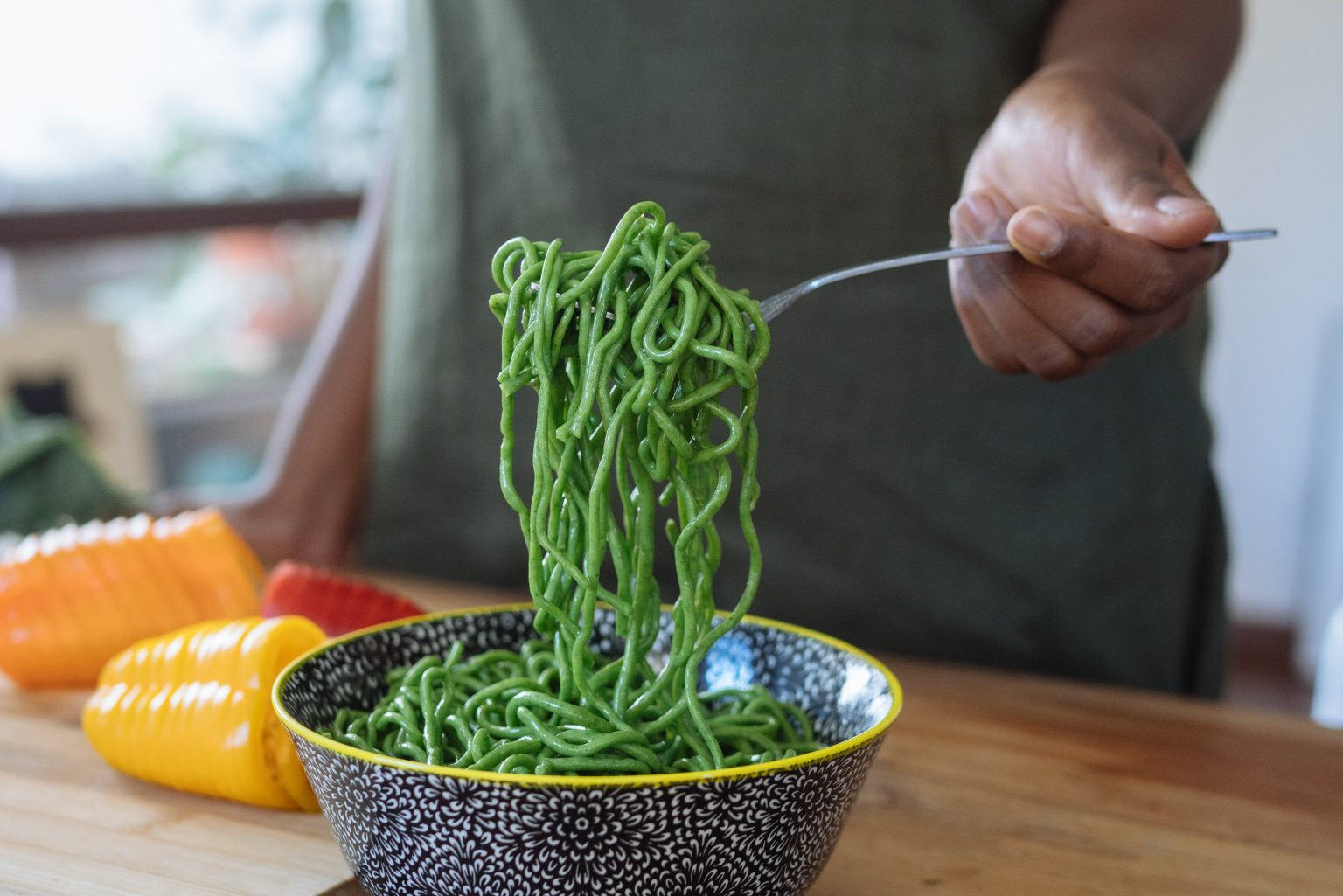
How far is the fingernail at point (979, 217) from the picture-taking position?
839 mm

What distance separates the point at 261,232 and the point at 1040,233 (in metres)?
2.54

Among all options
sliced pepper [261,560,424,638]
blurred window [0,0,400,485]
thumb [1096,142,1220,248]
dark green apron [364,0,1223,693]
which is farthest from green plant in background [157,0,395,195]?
thumb [1096,142,1220,248]

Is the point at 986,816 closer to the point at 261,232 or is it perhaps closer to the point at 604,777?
the point at 604,777

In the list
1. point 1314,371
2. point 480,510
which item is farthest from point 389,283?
point 1314,371

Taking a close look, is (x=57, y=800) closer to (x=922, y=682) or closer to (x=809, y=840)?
(x=809, y=840)

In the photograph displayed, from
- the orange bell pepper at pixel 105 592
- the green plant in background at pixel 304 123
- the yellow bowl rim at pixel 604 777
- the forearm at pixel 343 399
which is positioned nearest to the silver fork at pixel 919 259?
the yellow bowl rim at pixel 604 777

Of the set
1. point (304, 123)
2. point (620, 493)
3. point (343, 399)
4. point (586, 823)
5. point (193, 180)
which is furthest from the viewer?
point (304, 123)

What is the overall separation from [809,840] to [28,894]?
1.44 ft

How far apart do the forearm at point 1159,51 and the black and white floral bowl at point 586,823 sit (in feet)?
2.04

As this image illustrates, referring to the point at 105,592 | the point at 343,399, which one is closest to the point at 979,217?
the point at 105,592

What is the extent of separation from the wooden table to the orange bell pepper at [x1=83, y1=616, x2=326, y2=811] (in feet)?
0.07

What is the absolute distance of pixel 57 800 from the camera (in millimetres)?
837

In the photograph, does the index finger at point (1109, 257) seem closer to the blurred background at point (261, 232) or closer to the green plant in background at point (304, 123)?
the blurred background at point (261, 232)

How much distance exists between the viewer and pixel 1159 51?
1062 mm
